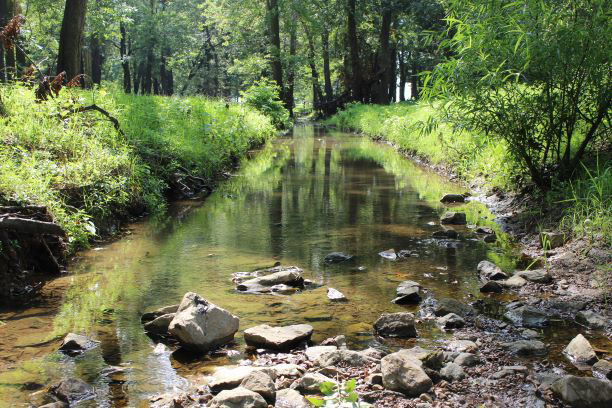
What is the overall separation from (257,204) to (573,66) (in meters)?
5.64

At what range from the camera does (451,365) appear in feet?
12.8

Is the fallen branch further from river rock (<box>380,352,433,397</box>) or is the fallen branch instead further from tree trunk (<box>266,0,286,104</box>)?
tree trunk (<box>266,0,286,104</box>)

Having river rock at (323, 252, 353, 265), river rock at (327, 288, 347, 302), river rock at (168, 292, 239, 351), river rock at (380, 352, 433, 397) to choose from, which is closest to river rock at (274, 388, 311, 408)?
river rock at (380, 352, 433, 397)

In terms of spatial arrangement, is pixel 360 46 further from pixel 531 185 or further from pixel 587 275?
pixel 587 275

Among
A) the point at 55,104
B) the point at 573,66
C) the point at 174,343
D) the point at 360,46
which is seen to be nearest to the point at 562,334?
Result: the point at 174,343

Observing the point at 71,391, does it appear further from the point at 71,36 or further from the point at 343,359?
the point at 71,36

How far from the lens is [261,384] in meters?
3.54

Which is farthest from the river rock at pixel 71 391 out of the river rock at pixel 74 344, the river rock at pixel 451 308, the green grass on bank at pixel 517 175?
the green grass on bank at pixel 517 175

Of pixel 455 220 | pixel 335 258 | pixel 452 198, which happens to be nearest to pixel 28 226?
pixel 335 258

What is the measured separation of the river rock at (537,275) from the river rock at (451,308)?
3.52 feet

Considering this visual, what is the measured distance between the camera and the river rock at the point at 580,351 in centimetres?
402

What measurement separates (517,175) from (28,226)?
7187 millimetres

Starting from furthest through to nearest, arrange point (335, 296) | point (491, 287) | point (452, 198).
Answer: point (452, 198)
point (491, 287)
point (335, 296)

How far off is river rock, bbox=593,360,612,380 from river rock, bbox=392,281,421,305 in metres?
1.74
